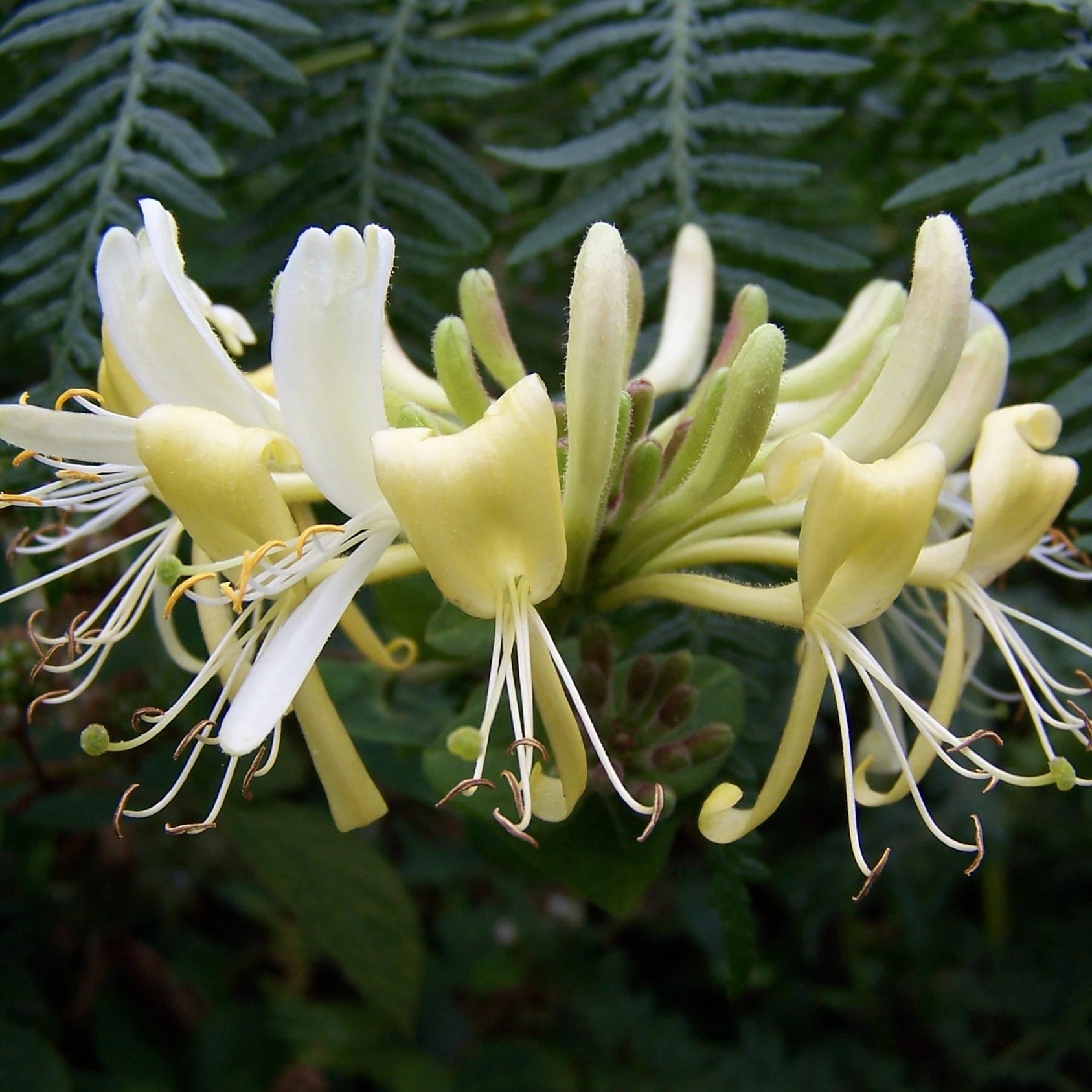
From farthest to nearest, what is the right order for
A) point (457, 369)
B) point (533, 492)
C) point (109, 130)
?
1. point (109, 130)
2. point (457, 369)
3. point (533, 492)

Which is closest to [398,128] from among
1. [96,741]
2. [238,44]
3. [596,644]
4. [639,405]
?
[238,44]

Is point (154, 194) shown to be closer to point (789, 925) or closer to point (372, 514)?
point (372, 514)

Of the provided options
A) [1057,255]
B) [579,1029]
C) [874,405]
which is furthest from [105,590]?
[579,1029]

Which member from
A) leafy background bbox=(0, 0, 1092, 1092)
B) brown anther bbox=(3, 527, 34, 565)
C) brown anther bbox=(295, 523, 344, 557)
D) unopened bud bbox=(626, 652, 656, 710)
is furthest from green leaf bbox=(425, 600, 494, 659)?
brown anther bbox=(3, 527, 34, 565)

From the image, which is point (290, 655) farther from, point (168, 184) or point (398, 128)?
point (398, 128)

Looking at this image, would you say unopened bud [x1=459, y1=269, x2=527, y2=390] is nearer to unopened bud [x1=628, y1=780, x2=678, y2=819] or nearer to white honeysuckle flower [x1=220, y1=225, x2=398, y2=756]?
white honeysuckle flower [x1=220, y1=225, x2=398, y2=756]

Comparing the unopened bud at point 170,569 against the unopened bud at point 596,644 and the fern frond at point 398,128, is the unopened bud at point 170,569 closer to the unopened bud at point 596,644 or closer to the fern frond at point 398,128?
the unopened bud at point 596,644
